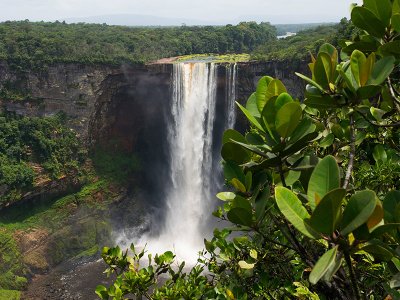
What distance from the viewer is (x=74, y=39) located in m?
34.6

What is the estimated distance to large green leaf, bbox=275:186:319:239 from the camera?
5.48 ft

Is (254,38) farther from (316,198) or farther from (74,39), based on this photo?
(316,198)

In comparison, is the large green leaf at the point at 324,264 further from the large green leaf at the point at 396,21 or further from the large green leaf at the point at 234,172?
the large green leaf at the point at 396,21

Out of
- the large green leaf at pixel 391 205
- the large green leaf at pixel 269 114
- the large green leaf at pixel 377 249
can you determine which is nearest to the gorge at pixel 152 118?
the large green leaf at pixel 269 114

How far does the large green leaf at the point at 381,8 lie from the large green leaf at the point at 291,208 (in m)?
1.45

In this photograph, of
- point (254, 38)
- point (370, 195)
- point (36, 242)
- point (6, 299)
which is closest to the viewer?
point (370, 195)

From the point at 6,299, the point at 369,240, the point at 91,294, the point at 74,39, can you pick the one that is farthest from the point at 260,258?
the point at 74,39

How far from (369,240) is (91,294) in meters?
22.9

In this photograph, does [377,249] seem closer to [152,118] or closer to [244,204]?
[244,204]

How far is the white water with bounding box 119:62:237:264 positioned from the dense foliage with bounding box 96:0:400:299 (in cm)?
2405

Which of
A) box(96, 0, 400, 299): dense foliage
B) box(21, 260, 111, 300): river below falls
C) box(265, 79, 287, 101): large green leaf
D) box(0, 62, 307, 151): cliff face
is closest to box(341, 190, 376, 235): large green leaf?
box(96, 0, 400, 299): dense foliage

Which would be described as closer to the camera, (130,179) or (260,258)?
(260,258)

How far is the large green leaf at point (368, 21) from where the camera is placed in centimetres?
241

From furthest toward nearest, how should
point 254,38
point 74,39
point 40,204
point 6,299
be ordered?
1. point 254,38
2. point 74,39
3. point 40,204
4. point 6,299
